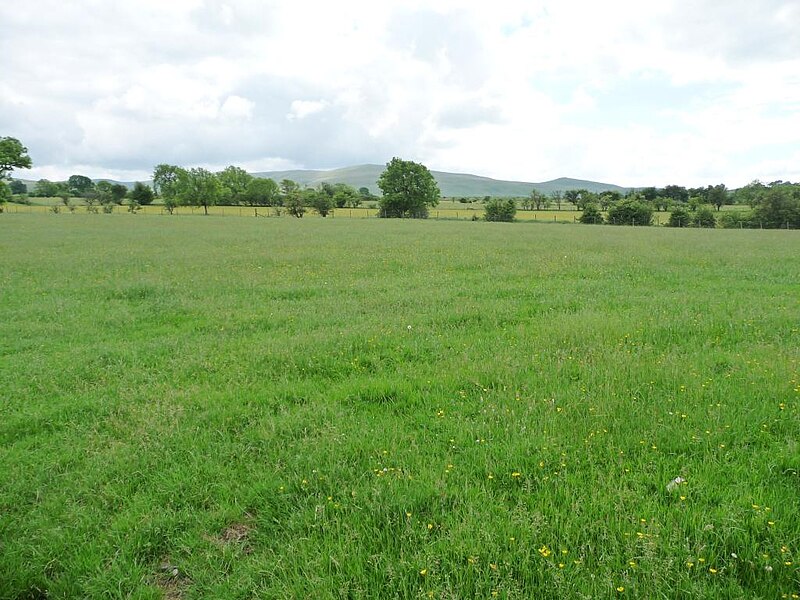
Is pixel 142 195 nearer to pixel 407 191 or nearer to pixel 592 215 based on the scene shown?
pixel 407 191

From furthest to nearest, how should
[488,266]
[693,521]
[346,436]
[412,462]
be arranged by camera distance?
[488,266]
[346,436]
[412,462]
[693,521]

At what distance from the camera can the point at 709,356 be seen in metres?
7.27

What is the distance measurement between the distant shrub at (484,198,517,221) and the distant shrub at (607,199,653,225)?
63.4 ft

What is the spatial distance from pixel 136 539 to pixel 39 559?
68cm

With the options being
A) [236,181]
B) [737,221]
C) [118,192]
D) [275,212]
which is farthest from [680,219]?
[118,192]

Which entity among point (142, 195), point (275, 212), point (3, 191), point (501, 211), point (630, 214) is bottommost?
point (275, 212)

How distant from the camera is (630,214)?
87.7 metres

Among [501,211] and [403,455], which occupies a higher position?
[501,211]

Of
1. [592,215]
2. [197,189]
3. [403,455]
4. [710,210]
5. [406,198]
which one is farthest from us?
[197,189]

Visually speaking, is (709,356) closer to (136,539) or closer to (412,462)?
(412,462)

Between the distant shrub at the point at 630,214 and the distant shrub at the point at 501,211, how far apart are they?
1933 cm

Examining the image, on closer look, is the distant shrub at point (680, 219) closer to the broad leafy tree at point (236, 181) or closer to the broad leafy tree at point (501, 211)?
the broad leafy tree at point (501, 211)

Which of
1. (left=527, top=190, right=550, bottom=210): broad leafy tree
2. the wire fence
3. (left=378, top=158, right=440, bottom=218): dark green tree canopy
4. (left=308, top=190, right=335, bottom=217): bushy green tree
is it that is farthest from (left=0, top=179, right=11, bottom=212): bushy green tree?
(left=527, top=190, right=550, bottom=210): broad leafy tree

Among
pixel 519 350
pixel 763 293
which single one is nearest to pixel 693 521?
pixel 519 350
